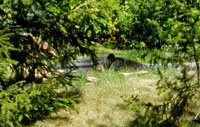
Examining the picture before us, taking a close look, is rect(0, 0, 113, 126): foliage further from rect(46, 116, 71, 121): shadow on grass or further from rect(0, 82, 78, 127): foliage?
rect(46, 116, 71, 121): shadow on grass

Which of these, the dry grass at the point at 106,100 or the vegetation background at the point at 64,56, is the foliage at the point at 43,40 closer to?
the vegetation background at the point at 64,56

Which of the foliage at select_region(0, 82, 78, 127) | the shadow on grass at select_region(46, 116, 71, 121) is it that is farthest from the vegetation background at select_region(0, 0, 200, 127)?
the shadow on grass at select_region(46, 116, 71, 121)

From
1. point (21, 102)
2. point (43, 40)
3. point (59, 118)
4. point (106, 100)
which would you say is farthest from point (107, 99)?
point (21, 102)

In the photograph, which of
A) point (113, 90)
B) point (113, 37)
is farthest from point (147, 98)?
point (113, 37)

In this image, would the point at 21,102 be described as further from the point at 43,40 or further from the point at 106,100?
the point at 106,100

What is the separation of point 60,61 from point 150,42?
5.59 metres

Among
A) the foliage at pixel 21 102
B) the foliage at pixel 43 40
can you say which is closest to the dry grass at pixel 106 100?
the foliage at pixel 43 40

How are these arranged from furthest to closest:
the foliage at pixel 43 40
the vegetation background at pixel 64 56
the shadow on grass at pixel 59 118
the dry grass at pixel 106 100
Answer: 1. the shadow on grass at pixel 59 118
2. the dry grass at pixel 106 100
3. the foliage at pixel 43 40
4. the vegetation background at pixel 64 56

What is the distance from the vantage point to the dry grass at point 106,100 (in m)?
4.63

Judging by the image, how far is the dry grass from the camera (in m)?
4.63

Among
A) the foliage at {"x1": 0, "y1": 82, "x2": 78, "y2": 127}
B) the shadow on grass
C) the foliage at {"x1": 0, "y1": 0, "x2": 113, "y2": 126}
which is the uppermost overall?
the foliage at {"x1": 0, "y1": 0, "x2": 113, "y2": 126}

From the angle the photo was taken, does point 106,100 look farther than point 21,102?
Yes

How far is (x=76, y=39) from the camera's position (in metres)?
4.91

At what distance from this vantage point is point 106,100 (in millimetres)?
5328
